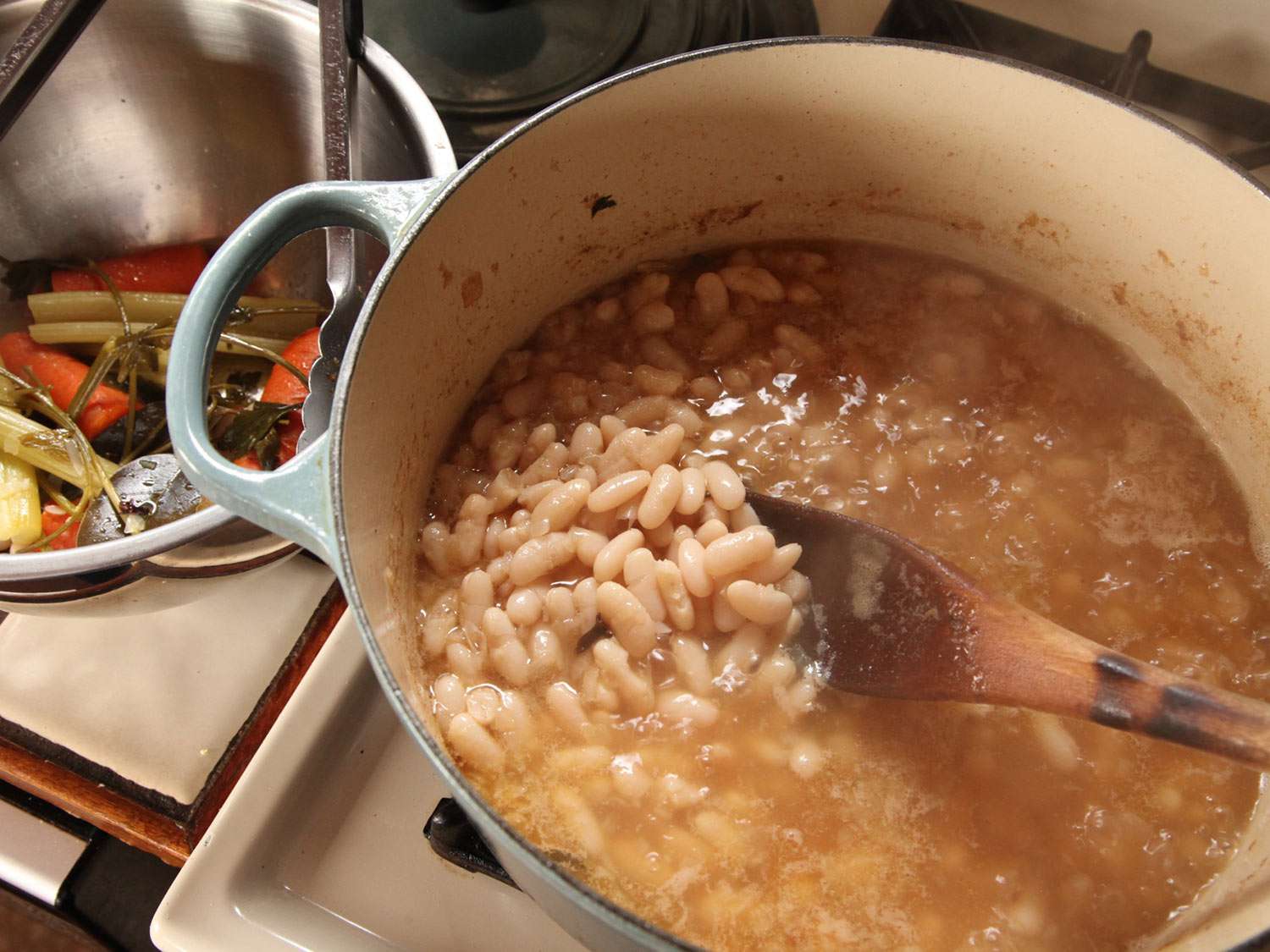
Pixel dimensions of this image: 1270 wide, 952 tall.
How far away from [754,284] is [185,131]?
1.02 meters

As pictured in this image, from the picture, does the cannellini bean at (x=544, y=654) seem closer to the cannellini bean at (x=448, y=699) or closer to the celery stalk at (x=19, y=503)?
the cannellini bean at (x=448, y=699)

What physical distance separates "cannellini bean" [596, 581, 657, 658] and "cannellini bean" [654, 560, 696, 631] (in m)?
0.03

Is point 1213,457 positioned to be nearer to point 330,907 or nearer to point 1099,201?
point 1099,201

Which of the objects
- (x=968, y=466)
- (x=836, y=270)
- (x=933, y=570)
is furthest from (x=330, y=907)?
(x=836, y=270)

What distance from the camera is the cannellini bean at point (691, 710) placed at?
1.14 m

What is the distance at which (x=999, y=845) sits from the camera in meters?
1.11

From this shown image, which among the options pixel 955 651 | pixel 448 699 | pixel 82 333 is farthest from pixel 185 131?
pixel 955 651

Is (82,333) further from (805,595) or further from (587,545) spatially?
(805,595)

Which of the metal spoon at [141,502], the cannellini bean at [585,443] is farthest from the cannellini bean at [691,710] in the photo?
the metal spoon at [141,502]

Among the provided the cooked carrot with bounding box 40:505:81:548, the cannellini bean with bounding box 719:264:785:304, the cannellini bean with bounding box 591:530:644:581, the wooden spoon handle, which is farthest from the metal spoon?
the wooden spoon handle

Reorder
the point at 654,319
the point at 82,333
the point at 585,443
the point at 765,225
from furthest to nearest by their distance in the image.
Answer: the point at 82,333 < the point at 765,225 < the point at 654,319 < the point at 585,443

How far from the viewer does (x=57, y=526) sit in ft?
4.98

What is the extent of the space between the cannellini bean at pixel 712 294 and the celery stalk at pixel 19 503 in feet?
3.28

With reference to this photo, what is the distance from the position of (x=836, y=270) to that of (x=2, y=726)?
4.35ft
